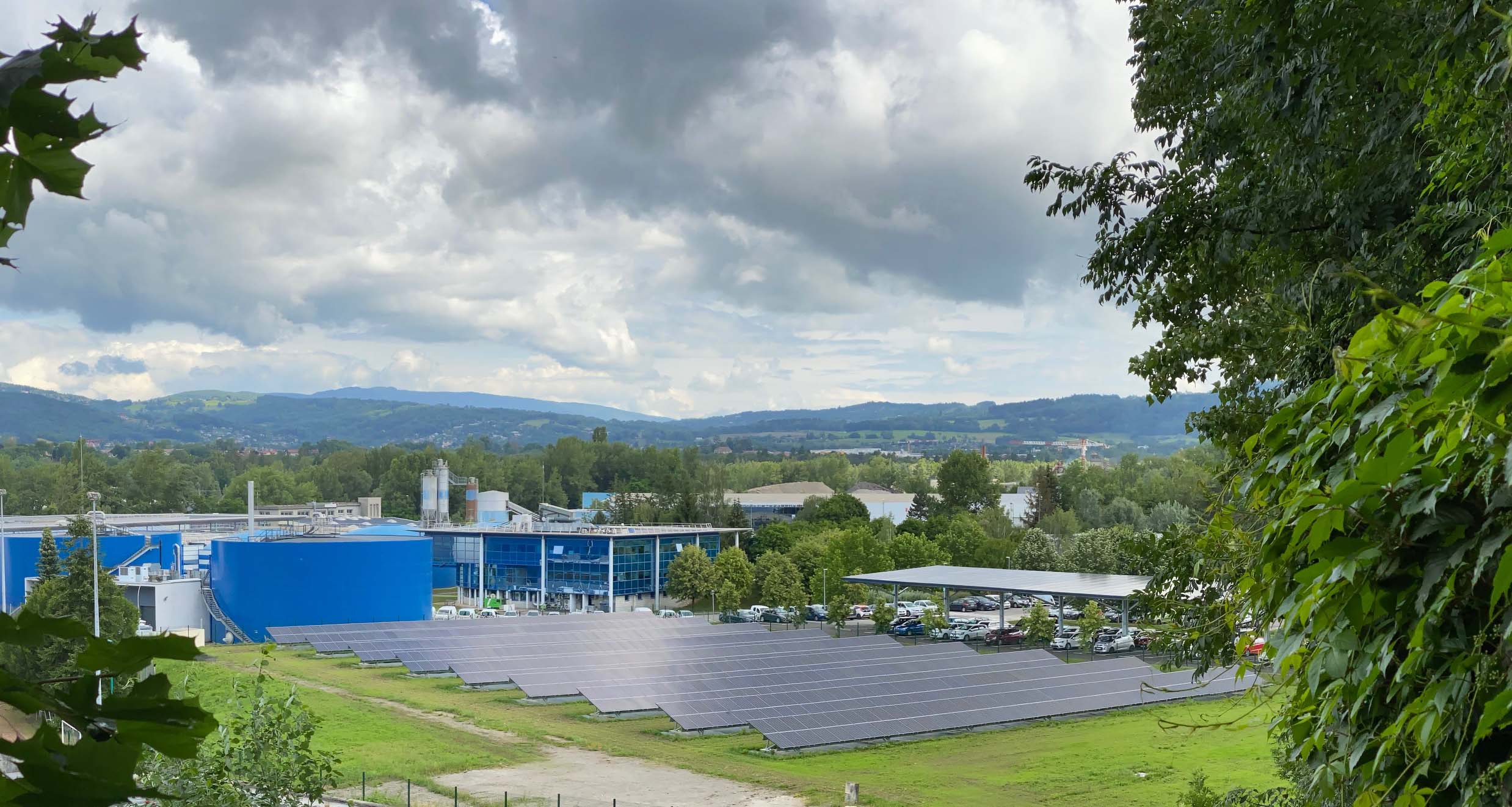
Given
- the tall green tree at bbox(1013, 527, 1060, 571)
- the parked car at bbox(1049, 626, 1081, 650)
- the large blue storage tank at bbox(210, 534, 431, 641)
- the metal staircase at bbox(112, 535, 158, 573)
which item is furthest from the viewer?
the tall green tree at bbox(1013, 527, 1060, 571)

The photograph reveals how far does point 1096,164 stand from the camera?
10.2 metres

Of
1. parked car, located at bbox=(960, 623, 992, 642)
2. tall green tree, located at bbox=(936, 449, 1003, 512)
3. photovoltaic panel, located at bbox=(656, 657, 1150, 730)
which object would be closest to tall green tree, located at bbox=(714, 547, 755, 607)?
parked car, located at bbox=(960, 623, 992, 642)

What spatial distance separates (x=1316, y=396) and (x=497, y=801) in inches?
902

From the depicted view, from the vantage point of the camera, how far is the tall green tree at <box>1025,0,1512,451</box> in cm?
551

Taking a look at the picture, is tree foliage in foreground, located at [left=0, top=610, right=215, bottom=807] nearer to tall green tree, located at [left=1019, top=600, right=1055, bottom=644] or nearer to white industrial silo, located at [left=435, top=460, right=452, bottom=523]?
tall green tree, located at [left=1019, top=600, right=1055, bottom=644]

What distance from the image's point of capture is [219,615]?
169ft

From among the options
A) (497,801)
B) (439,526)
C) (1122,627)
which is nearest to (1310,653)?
(497,801)

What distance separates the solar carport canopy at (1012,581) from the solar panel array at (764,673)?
3289mm

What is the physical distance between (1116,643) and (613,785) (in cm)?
2920

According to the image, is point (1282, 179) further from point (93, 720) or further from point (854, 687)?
point (854, 687)

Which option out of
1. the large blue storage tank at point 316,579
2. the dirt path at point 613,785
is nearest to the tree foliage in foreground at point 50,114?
the dirt path at point 613,785

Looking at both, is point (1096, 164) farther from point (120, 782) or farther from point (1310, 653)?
point (120, 782)

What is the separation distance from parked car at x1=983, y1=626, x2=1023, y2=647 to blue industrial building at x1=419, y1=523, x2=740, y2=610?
22.4 meters

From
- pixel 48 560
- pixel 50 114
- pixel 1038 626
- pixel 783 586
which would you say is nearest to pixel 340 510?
pixel 783 586
